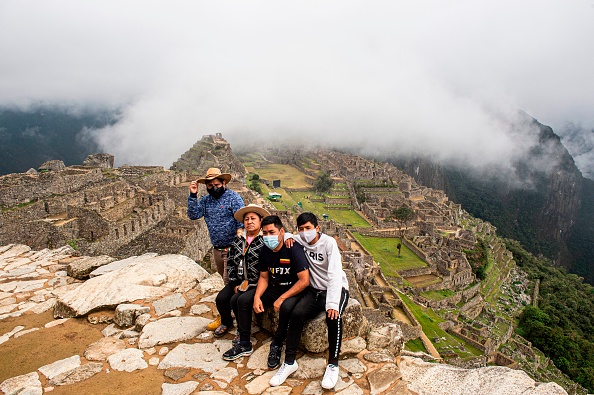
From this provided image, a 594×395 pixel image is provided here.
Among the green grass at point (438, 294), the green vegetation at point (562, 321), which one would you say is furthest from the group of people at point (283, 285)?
the green vegetation at point (562, 321)

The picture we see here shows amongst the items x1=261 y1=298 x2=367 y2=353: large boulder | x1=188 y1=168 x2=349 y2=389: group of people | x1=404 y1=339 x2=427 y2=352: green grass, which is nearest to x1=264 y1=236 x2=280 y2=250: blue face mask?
x1=188 y1=168 x2=349 y2=389: group of people

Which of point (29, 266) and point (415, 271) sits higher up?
point (29, 266)

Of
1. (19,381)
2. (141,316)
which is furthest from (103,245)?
(19,381)

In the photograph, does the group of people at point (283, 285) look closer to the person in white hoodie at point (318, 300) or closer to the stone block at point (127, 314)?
the person in white hoodie at point (318, 300)

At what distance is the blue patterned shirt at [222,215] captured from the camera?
559 centimetres

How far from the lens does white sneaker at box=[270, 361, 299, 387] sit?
3.76 metres

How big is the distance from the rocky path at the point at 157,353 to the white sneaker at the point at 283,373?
0.05m

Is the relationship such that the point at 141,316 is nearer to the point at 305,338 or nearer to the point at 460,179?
the point at 305,338

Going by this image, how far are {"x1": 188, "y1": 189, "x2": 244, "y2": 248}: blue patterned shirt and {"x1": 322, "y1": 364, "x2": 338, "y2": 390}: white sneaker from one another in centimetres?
253

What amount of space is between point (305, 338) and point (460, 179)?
137012mm

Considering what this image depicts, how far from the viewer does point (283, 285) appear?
449cm

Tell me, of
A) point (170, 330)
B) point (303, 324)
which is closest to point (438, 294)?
point (303, 324)

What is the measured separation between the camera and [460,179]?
128 meters

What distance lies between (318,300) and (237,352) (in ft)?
3.64
